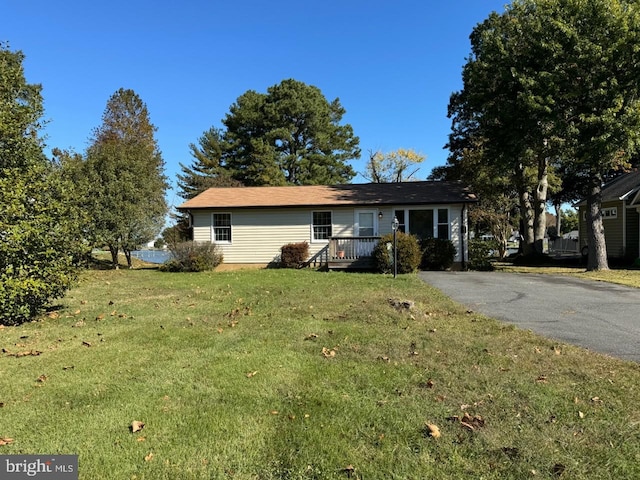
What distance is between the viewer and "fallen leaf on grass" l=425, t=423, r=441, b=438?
318 cm

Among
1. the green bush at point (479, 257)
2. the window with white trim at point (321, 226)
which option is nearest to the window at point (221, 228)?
the window with white trim at point (321, 226)

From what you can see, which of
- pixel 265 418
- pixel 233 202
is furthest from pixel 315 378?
pixel 233 202

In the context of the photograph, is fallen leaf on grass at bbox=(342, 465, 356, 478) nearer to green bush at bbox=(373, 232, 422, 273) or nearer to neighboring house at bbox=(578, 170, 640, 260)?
green bush at bbox=(373, 232, 422, 273)

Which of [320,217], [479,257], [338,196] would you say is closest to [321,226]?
[320,217]

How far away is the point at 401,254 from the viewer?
48.3ft

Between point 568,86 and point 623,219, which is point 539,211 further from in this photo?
point 568,86

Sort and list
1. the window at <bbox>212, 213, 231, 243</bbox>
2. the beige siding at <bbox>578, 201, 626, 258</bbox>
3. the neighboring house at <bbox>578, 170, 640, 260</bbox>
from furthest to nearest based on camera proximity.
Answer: the beige siding at <bbox>578, 201, 626, 258</bbox> → the neighboring house at <bbox>578, 170, 640, 260</bbox> → the window at <bbox>212, 213, 231, 243</bbox>

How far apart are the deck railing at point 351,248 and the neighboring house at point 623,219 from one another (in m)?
13.5

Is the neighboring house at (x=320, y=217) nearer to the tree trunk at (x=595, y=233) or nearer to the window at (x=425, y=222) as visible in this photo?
the window at (x=425, y=222)

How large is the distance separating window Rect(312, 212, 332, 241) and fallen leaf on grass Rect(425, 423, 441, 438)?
15.6 m

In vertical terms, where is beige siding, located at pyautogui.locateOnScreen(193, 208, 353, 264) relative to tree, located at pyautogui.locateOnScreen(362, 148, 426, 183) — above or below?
below

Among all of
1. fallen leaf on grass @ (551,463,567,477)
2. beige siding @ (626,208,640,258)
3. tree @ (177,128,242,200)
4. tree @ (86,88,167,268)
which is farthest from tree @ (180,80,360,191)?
fallen leaf on grass @ (551,463,567,477)

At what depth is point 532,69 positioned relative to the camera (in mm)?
16188

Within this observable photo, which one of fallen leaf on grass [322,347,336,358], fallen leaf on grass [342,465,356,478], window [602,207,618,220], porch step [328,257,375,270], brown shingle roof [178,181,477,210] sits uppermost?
brown shingle roof [178,181,477,210]
